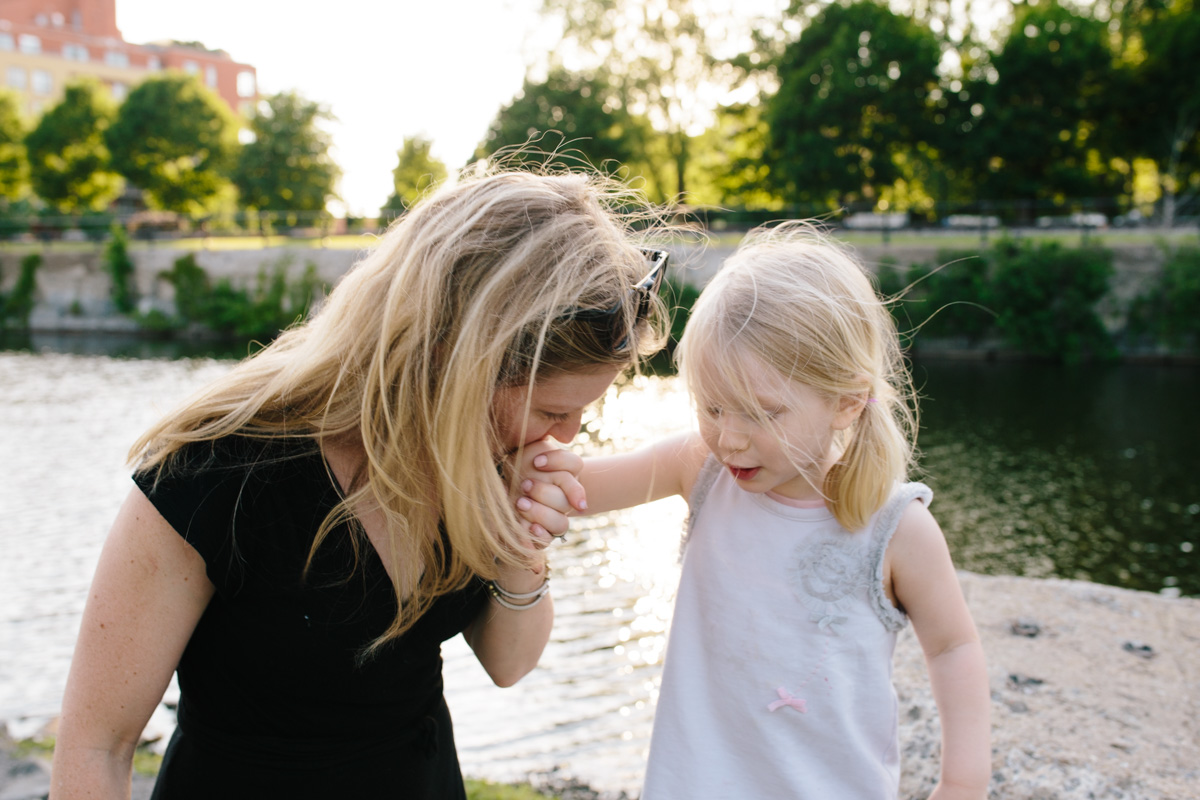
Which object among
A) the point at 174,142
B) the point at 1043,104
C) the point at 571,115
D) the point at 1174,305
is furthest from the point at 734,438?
the point at 174,142

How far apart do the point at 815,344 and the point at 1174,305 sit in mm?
21399

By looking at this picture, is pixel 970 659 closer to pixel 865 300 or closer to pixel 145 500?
pixel 865 300

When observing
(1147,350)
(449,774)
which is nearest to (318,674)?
(449,774)

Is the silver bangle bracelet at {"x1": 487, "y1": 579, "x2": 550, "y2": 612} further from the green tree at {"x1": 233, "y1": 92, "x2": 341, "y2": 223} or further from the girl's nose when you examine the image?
the green tree at {"x1": 233, "y1": 92, "x2": 341, "y2": 223}

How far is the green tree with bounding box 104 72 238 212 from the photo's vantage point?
38500 mm

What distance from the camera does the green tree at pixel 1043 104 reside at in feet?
91.0

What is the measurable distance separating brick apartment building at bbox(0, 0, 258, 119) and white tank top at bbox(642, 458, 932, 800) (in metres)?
61.5

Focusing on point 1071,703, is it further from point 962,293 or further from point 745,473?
point 962,293

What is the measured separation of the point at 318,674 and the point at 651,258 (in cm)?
91

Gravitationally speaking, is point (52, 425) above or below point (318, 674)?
below

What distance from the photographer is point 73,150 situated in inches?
1534

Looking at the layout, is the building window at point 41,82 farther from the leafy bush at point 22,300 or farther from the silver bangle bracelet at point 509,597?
the silver bangle bracelet at point 509,597

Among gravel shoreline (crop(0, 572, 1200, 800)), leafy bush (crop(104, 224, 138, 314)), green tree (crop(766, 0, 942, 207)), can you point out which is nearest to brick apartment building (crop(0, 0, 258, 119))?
leafy bush (crop(104, 224, 138, 314))

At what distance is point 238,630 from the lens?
52.1 inches
